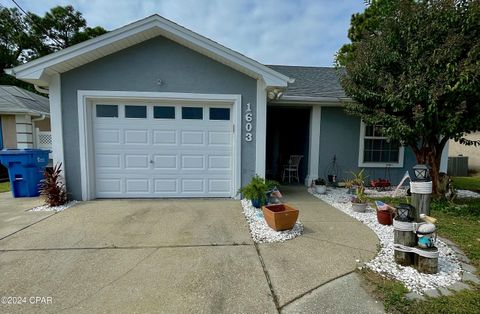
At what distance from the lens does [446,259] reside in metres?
3.05

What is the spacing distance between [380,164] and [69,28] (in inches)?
1160

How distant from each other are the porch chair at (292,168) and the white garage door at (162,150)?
3251mm

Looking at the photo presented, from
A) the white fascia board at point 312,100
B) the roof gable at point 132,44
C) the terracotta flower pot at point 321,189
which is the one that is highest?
the roof gable at point 132,44

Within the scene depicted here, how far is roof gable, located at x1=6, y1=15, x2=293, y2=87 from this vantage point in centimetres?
504

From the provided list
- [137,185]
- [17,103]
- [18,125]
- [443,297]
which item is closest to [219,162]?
[137,185]

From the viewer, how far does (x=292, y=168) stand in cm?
868

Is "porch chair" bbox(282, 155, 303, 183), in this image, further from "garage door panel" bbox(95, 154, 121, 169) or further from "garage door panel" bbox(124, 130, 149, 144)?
"garage door panel" bbox(95, 154, 121, 169)

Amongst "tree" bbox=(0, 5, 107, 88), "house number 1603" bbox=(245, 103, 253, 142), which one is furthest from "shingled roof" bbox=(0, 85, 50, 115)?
"tree" bbox=(0, 5, 107, 88)

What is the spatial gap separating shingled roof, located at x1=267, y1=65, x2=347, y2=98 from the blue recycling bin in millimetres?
6688

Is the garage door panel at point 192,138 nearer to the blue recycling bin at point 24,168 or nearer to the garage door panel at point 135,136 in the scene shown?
the garage door panel at point 135,136

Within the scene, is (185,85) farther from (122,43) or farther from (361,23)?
(361,23)

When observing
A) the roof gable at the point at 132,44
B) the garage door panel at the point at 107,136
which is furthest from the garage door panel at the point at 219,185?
the roof gable at the point at 132,44

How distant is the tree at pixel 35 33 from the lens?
20.3 m

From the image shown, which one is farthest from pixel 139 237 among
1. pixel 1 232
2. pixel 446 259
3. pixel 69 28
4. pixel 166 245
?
pixel 69 28
